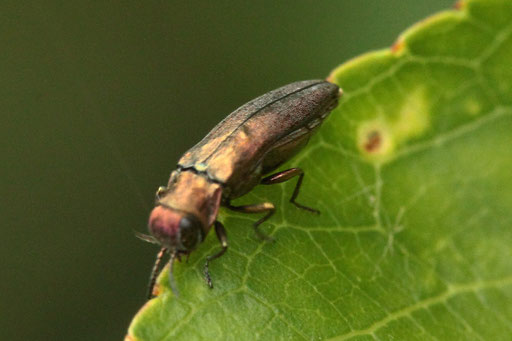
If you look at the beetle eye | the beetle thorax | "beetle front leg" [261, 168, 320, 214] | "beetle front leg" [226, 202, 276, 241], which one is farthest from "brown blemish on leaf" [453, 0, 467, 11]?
the beetle eye

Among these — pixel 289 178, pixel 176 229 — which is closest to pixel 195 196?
pixel 176 229

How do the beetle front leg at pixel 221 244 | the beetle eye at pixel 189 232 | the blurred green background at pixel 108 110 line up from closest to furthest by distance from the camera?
the beetle front leg at pixel 221 244, the beetle eye at pixel 189 232, the blurred green background at pixel 108 110

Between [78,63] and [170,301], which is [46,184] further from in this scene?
[170,301]

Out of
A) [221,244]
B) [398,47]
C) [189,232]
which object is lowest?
[221,244]

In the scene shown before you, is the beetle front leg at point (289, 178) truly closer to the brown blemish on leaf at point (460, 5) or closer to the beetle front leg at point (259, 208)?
the beetle front leg at point (259, 208)

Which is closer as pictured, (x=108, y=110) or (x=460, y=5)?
(x=460, y=5)

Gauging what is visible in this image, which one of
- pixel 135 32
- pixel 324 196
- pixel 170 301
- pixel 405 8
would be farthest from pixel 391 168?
pixel 135 32

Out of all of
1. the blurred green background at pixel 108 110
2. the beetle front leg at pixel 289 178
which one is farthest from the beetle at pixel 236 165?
the blurred green background at pixel 108 110

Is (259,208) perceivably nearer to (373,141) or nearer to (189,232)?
(189,232)
